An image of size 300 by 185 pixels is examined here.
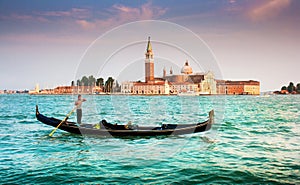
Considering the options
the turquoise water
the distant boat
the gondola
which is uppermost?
the distant boat

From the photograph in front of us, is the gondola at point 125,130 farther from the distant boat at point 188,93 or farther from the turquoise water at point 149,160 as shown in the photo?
the distant boat at point 188,93

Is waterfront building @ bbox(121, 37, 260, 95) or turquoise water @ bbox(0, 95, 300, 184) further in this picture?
waterfront building @ bbox(121, 37, 260, 95)

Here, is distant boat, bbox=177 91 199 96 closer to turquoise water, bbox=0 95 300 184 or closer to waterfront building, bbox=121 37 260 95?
waterfront building, bbox=121 37 260 95

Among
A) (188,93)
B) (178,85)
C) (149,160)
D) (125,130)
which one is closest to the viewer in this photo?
(149,160)

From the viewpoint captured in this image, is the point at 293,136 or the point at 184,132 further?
the point at 293,136

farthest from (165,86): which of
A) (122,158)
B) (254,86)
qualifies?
(122,158)

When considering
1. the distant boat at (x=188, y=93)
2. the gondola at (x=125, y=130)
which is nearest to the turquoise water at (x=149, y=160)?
the gondola at (x=125, y=130)

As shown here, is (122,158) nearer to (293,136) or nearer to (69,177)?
(69,177)

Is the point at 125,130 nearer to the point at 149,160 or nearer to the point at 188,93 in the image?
the point at 149,160

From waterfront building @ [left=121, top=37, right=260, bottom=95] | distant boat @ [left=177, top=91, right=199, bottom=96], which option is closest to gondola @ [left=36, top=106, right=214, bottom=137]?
waterfront building @ [left=121, top=37, right=260, bottom=95]

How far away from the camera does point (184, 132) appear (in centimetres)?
962

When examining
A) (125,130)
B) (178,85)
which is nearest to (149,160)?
(125,130)

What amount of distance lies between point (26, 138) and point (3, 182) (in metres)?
4.60

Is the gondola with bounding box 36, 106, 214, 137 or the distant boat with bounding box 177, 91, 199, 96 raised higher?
the distant boat with bounding box 177, 91, 199, 96
